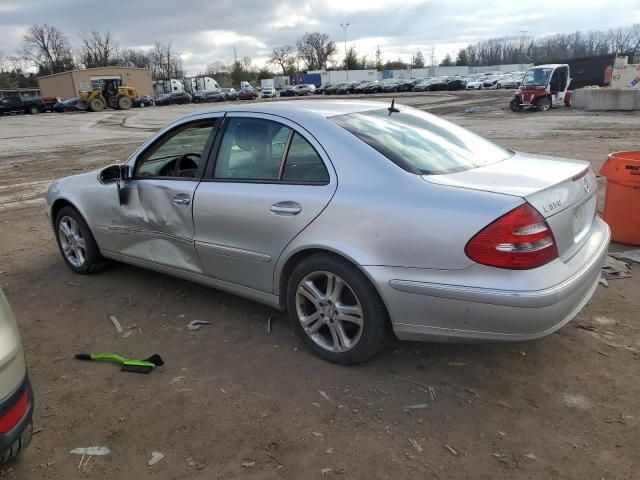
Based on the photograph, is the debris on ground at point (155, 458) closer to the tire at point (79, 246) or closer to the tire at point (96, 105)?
the tire at point (79, 246)

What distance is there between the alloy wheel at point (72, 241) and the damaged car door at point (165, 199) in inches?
26.1

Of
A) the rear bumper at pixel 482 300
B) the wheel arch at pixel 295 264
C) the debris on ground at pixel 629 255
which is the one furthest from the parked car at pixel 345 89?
the rear bumper at pixel 482 300

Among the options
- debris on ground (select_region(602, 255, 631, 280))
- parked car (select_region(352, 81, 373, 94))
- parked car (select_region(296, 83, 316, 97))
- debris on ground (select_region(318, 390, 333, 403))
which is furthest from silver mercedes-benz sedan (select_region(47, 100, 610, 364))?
parked car (select_region(296, 83, 316, 97))

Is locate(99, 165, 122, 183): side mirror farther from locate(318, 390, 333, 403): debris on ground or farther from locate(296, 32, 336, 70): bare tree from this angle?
locate(296, 32, 336, 70): bare tree

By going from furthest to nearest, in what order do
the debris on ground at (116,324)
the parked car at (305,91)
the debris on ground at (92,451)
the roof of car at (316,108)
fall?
the parked car at (305,91)
the debris on ground at (116,324)
the roof of car at (316,108)
the debris on ground at (92,451)

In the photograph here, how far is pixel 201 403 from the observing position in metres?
2.99

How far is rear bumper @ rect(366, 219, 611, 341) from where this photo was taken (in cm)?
259

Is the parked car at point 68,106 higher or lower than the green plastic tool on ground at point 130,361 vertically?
higher

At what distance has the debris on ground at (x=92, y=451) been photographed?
263 cm

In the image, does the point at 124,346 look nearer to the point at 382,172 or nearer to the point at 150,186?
the point at 150,186

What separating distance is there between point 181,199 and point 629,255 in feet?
13.8

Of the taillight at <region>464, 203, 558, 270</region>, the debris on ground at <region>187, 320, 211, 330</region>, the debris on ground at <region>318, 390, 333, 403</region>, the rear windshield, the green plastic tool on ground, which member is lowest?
the debris on ground at <region>318, 390, 333, 403</region>

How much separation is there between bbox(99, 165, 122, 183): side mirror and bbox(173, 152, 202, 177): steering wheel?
0.52 meters

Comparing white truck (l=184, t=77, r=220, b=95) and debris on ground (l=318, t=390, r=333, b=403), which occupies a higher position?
white truck (l=184, t=77, r=220, b=95)
